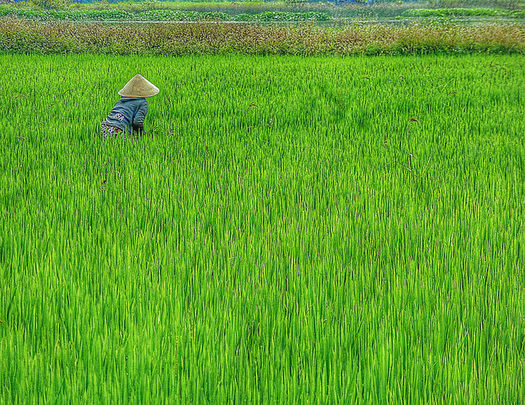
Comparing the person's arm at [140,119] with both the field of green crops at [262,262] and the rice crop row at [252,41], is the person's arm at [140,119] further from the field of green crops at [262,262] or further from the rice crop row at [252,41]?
the rice crop row at [252,41]

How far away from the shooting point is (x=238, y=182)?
291cm

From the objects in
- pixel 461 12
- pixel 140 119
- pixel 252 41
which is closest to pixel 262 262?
pixel 140 119

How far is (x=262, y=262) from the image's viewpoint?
1.90 metres

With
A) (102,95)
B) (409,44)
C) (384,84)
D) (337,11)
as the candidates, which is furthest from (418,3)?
(102,95)

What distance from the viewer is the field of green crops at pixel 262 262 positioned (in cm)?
126

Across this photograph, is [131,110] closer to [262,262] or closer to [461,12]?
[262,262]

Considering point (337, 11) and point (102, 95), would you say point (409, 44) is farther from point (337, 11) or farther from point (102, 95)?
point (337, 11)

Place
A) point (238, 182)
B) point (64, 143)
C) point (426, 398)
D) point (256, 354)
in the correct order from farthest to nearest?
point (64, 143) < point (238, 182) < point (256, 354) < point (426, 398)

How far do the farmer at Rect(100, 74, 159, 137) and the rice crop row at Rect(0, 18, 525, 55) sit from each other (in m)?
6.92

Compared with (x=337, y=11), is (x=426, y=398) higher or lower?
lower

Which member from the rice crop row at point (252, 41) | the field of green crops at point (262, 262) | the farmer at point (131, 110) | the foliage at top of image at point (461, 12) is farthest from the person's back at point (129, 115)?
the foliage at top of image at point (461, 12)

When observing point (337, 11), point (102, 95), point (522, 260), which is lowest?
point (522, 260)

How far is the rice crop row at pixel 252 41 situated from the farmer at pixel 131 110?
6.92m

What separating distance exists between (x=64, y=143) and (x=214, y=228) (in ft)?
6.32
